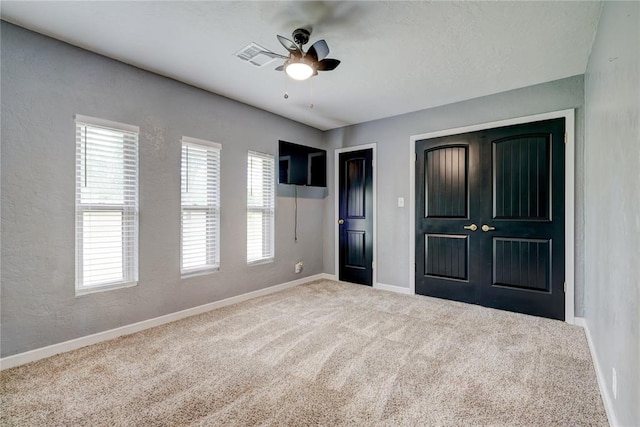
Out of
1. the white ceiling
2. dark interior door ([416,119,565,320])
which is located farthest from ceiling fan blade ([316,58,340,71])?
dark interior door ([416,119,565,320])

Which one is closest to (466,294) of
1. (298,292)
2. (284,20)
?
(298,292)

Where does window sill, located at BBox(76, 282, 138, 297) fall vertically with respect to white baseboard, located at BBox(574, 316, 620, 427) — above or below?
above

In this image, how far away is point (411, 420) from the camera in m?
1.66

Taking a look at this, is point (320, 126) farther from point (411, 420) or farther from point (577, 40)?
point (411, 420)

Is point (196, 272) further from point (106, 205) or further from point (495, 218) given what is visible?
point (495, 218)

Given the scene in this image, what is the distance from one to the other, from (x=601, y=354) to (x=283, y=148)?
147 inches

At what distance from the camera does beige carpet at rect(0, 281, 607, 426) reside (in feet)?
5.57

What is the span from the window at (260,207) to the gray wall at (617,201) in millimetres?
3374

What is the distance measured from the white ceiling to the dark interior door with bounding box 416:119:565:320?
70 cm

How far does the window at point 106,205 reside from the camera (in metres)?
2.56

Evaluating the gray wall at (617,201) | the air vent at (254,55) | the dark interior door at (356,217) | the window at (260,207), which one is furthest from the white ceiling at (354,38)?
the dark interior door at (356,217)

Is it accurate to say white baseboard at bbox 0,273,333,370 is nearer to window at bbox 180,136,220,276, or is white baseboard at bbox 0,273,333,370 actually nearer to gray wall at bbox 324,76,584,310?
window at bbox 180,136,220,276

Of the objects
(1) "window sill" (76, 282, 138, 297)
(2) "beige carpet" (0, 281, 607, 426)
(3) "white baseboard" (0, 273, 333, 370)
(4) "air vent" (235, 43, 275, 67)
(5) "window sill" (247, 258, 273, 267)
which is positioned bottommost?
(2) "beige carpet" (0, 281, 607, 426)

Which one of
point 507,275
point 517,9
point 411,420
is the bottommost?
point 411,420
